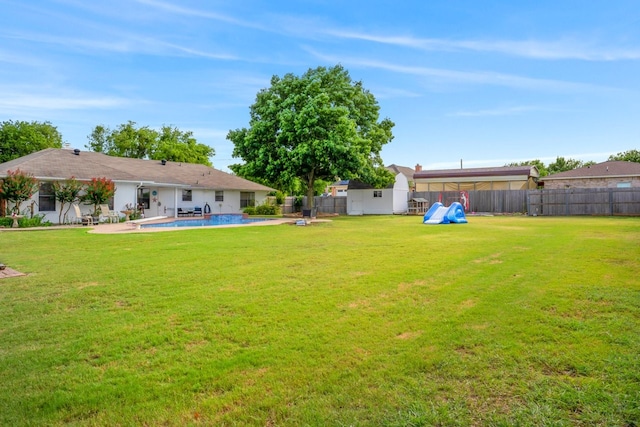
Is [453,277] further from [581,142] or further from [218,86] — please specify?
[581,142]

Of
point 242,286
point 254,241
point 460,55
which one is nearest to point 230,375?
point 242,286

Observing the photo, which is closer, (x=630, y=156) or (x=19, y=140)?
(x=19, y=140)

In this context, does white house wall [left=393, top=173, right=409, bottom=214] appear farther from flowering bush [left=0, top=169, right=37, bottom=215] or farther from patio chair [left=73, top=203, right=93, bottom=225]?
flowering bush [left=0, top=169, right=37, bottom=215]

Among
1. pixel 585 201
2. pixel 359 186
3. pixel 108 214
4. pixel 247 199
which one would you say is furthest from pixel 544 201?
pixel 108 214

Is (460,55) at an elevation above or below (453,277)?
above

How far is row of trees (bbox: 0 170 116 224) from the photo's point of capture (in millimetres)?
15484

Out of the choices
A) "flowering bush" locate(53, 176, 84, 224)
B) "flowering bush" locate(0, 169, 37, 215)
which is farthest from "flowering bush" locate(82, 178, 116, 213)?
"flowering bush" locate(0, 169, 37, 215)

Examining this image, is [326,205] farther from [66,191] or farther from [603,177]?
[603,177]

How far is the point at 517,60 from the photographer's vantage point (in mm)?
16594

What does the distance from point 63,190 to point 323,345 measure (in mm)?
18547

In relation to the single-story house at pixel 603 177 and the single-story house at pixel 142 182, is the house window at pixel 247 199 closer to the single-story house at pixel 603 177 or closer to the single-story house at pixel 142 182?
the single-story house at pixel 142 182

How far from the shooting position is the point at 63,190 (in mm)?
17344

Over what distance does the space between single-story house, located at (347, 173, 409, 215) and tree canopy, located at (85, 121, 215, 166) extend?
829 inches

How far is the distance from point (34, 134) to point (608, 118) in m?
48.7
